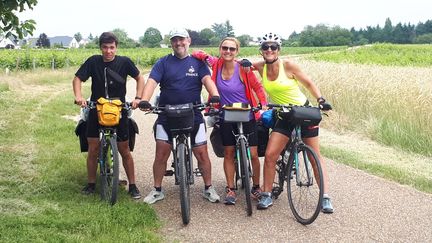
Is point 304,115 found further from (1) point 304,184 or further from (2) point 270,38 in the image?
(2) point 270,38

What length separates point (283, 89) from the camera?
544 centimetres

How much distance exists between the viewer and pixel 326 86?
46.4 feet

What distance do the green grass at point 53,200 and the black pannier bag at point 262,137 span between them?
4.94 feet

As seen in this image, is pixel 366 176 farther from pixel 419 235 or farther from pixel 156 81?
pixel 156 81

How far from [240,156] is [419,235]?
1944 millimetres

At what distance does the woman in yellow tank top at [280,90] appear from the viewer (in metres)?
5.37

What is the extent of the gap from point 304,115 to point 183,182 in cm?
140

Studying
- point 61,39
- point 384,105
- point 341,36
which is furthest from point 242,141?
point 61,39

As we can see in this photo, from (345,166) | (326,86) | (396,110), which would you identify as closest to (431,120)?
(396,110)

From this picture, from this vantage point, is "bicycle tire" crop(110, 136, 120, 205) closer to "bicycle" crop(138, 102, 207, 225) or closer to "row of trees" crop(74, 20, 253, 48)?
"bicycle" crop(138, 102, 207, 225)

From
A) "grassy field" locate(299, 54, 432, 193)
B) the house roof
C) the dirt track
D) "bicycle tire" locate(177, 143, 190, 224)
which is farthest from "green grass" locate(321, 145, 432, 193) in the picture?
the house roof

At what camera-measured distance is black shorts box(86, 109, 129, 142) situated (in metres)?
5.77

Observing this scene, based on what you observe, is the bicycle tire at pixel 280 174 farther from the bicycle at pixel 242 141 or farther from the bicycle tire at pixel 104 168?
the bicycle tire at pixel 104 168

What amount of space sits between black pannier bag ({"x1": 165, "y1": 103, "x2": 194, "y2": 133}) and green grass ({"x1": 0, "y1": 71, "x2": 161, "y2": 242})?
36.5 inches
